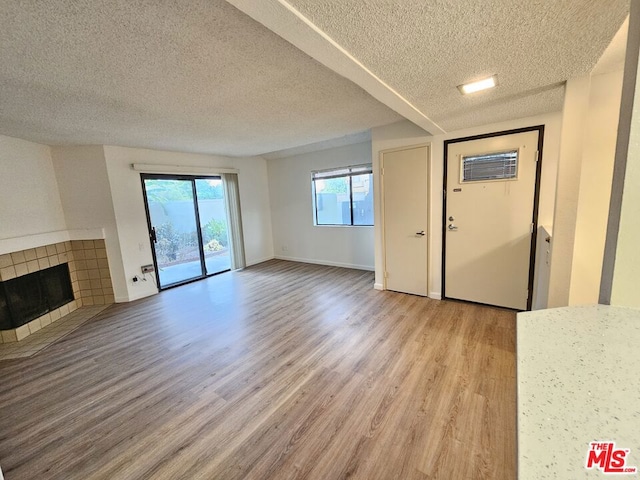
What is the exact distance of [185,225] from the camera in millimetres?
4902

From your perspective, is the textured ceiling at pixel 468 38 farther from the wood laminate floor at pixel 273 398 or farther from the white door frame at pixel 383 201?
the wood laminate floor at pixel 273 398

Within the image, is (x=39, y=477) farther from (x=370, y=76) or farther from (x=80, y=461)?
(x=370, y=76)

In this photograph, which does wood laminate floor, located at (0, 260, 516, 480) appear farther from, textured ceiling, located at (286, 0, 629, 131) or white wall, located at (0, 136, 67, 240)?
textured ceiling, located at (286, 0, 629, 131)

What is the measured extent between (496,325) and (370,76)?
2.71 metres

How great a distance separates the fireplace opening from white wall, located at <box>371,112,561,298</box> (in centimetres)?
448

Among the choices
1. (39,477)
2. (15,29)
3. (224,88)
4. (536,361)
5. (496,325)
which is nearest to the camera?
(536,361)

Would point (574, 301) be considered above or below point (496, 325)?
above

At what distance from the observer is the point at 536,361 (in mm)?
720

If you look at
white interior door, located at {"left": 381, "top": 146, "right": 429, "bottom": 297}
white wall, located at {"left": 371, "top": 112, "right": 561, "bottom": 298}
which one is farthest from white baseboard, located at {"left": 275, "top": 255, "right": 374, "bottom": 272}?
white interior door, located at {"left": 381, "top": 146, "right": 429, "bottom": 297}

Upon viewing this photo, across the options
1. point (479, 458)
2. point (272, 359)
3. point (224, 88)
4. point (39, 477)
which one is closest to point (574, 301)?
point (479, 458)

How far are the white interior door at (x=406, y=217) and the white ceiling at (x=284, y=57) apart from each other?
2.11ft

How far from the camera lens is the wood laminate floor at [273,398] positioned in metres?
1.49

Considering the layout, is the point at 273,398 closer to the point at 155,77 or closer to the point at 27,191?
the point at 155,77

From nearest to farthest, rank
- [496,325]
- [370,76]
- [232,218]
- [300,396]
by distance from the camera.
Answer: [370,76]
[300,396]
[496,325]
[232,218]
